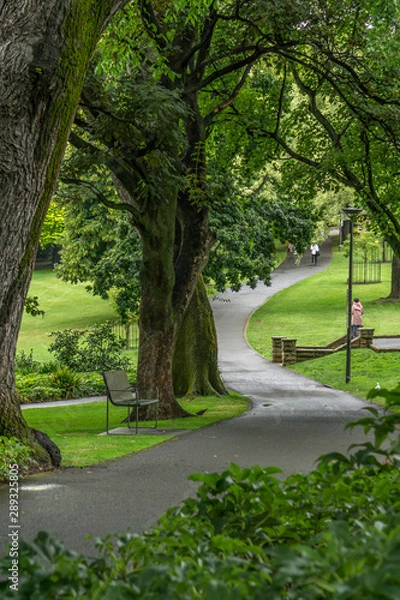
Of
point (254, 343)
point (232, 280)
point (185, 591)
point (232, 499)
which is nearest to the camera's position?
point (185, 591)

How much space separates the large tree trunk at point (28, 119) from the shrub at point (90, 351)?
2213 centimetres

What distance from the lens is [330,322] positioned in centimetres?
5425

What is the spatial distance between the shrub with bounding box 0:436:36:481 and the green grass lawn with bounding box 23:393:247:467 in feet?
3.66

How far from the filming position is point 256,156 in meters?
27.8

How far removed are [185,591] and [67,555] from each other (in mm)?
518

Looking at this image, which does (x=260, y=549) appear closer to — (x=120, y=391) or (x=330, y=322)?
(x=120, y=391)

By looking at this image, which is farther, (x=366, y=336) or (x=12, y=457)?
(x=366, y=336)

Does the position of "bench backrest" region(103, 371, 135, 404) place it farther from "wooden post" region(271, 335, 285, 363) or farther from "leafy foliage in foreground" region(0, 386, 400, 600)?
"wooden post" region(271, 335, 285, 363)

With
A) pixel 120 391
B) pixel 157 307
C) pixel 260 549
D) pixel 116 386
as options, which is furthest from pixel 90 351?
pixel 260 549

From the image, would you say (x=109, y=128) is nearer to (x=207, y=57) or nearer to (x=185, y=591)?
(x=207, y=57)

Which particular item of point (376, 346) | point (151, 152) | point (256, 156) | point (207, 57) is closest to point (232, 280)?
point (376, 346)

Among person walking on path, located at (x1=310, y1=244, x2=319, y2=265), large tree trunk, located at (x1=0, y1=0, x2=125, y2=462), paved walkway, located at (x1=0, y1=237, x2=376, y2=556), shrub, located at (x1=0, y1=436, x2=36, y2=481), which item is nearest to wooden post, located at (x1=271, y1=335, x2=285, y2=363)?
paved walkway, located at (x1=0, y1=237, x2=376, y2=556)

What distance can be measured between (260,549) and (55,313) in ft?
210

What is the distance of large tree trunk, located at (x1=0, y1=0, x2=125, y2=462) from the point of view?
9.55 metres
